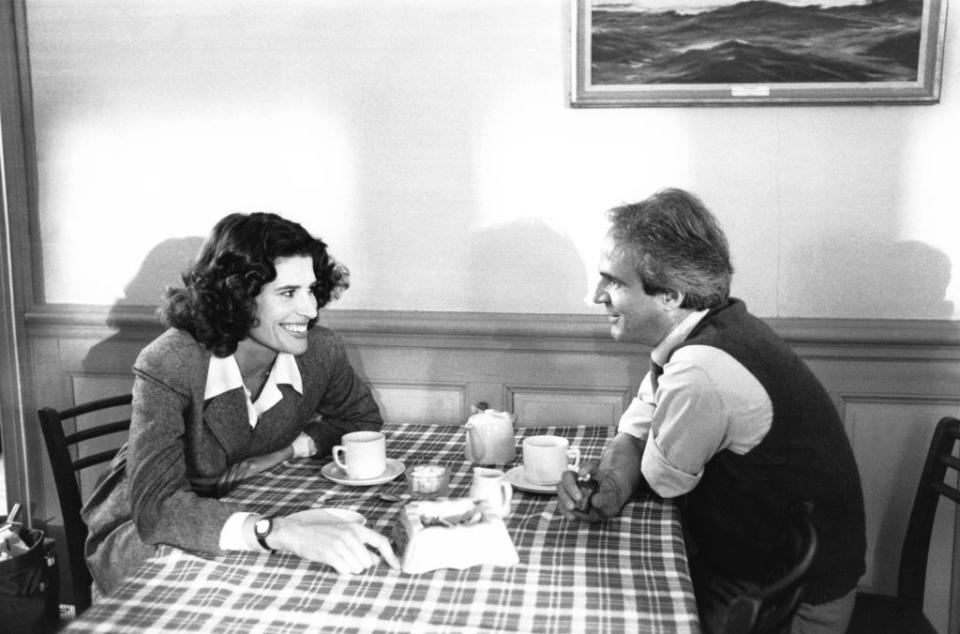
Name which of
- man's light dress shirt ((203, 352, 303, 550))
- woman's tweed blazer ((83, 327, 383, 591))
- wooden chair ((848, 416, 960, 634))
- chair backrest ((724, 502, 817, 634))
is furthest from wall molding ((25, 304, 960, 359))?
chair backrest ((724, 502, 817, 634))

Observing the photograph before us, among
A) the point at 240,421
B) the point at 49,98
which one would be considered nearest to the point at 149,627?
the point at 240,421

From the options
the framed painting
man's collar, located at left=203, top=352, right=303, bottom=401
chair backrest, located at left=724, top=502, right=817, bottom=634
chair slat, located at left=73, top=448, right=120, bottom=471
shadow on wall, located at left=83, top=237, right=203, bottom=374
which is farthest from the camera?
shadow on wall, located at left=83, top=237, right=203, bottom=374

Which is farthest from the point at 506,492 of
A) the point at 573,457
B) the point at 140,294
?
the point at 140,294

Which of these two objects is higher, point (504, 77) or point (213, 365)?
point (504, 77)

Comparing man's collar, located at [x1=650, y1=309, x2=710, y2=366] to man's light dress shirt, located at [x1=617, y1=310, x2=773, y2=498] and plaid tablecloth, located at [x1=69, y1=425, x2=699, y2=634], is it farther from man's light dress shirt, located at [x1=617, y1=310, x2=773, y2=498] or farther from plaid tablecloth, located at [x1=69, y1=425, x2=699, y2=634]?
plaid tablecloth, located at [x1=69, y1=425, x2=699, y2=634]

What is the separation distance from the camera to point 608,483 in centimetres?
161

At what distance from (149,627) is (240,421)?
2.44 feet

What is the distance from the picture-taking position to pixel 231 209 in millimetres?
2676

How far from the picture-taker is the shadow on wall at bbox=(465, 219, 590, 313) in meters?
2.52

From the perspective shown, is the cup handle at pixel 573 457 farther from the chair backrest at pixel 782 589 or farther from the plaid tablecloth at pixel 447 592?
the chair backrest at pixel 782 589

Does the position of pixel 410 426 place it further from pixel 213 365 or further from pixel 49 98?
pixel 49 98

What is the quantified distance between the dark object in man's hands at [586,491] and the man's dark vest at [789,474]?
26 centimetres

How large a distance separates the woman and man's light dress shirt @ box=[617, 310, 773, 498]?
0.67m

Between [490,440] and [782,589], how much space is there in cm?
94
